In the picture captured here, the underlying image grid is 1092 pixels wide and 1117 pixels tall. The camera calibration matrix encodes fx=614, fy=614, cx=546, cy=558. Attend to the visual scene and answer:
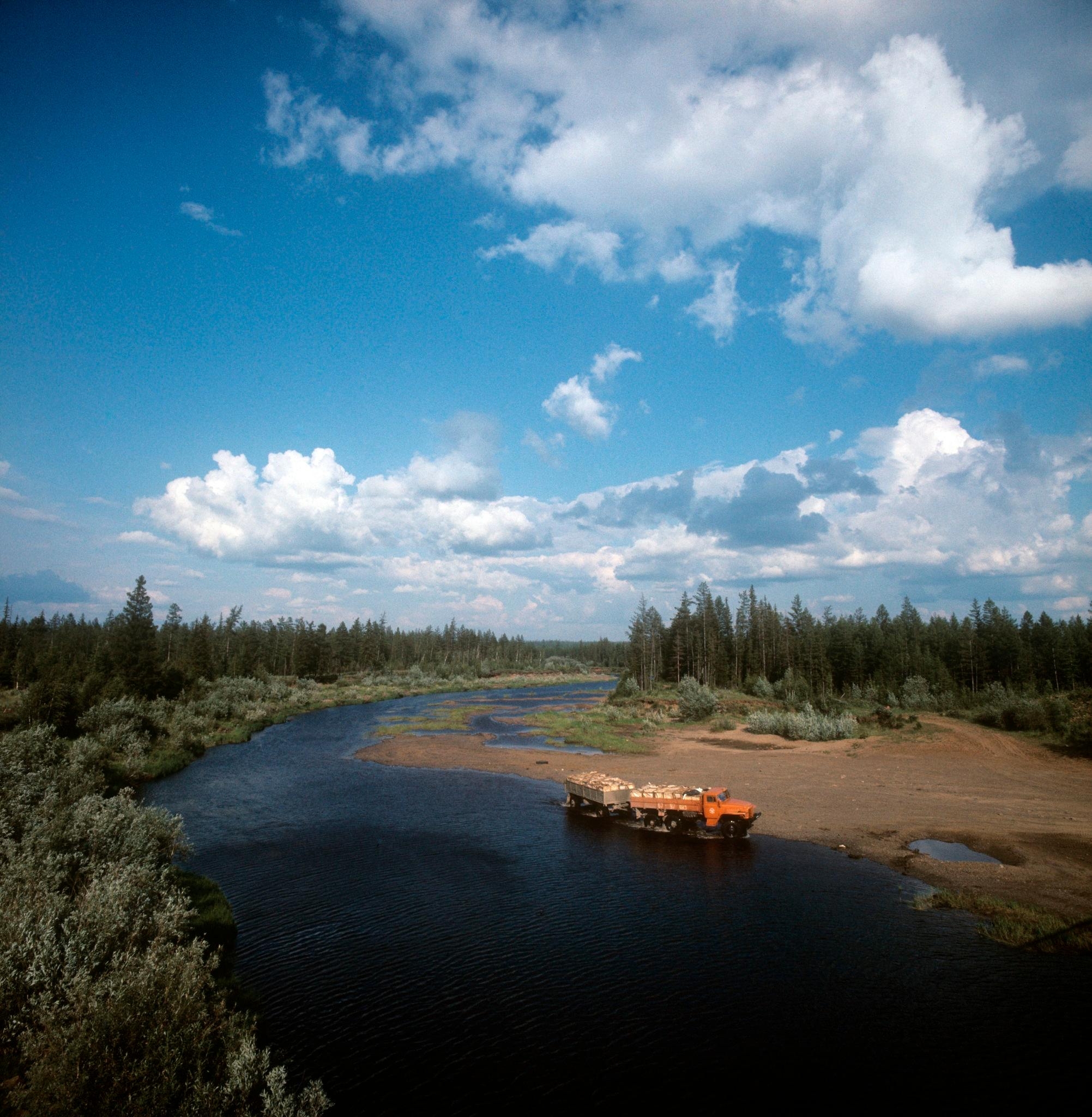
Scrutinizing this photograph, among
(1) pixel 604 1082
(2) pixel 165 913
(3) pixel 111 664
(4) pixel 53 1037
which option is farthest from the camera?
(3) pixel 111 664

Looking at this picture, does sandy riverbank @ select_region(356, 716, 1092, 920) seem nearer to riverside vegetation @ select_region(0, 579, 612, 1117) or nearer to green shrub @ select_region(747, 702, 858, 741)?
green shrub @ select_region(747, 702, 858, 741)

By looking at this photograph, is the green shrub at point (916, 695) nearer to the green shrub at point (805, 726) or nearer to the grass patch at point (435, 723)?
the green shrub at point (805, 726)

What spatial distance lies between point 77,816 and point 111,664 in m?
67.9

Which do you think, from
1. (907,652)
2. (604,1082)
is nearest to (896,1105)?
(604,1082)

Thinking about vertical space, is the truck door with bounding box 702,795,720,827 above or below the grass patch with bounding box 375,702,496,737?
above

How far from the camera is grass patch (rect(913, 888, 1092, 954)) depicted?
20.6 metres

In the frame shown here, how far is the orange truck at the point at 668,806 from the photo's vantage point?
32938 mm

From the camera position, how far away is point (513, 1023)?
54.3ft

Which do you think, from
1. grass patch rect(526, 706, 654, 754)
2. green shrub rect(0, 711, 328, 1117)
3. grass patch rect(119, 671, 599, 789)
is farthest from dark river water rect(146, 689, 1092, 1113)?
grass patch rect(526, 706, 654, 754)

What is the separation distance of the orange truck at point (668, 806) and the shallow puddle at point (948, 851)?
7809 millimetres

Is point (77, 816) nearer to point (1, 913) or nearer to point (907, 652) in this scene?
point (1, 913)

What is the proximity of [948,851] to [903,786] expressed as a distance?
42.4 ft

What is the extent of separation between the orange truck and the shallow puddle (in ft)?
25.6

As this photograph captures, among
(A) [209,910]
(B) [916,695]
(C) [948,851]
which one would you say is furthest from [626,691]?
(A) [209,910]
